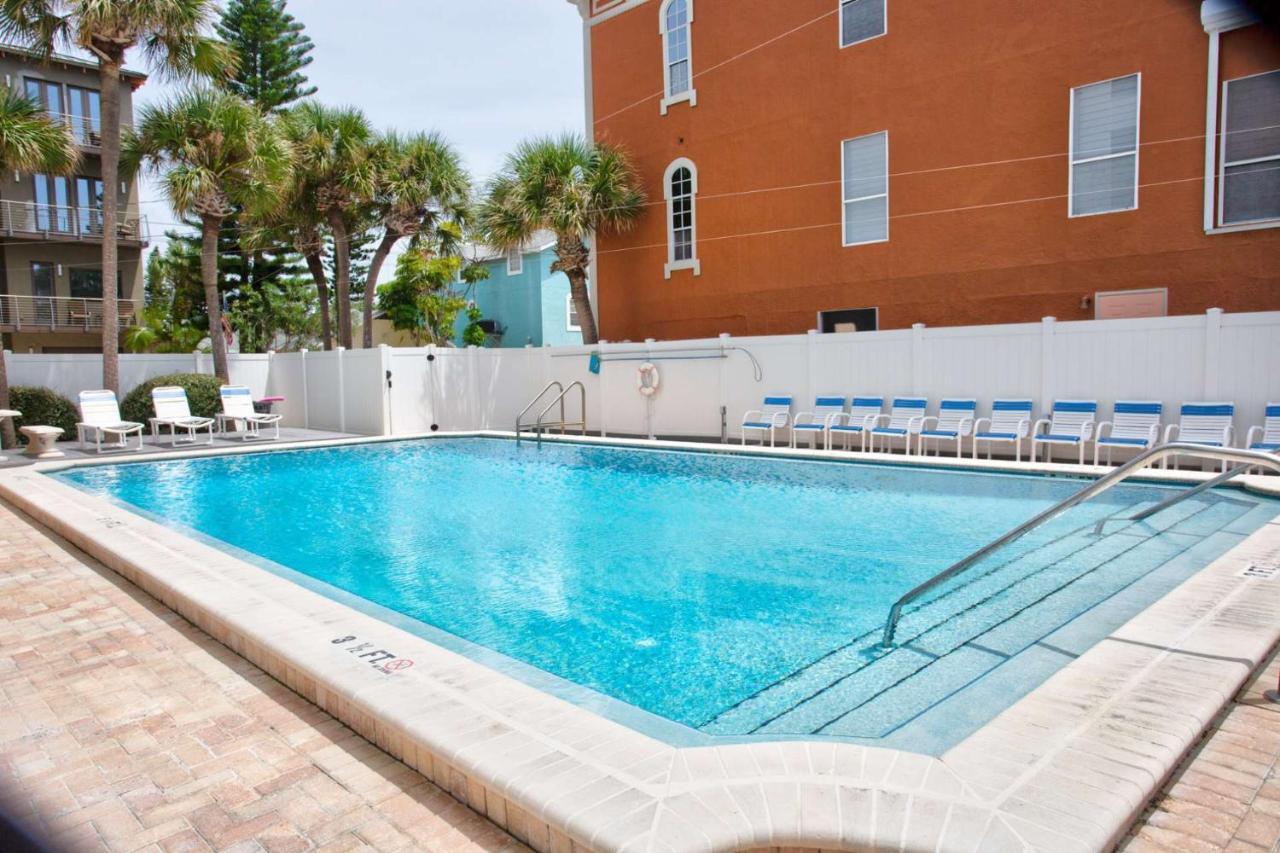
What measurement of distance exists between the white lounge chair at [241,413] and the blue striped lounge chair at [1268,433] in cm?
1558

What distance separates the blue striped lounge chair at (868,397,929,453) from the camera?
1157cm

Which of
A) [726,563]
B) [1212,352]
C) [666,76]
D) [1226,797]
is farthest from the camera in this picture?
[666,76]

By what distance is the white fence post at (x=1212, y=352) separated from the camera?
969cm

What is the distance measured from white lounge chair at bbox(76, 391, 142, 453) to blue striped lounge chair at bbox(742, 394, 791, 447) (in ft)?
34.4

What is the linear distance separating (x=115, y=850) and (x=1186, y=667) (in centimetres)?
403

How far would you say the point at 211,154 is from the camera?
Answer: 1675cm

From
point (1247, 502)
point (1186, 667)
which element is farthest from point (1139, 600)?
point (1247, 502)

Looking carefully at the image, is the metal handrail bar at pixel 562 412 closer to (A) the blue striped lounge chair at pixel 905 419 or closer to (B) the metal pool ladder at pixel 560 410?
(B) the metal pool ladder at pixel 560 410

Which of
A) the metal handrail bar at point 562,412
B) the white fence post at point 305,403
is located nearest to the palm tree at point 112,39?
the white fence post at point 305,403

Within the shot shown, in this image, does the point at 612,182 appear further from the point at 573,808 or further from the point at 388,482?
the point at 573,808

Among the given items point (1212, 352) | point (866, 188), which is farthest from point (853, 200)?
point (1212, 352)

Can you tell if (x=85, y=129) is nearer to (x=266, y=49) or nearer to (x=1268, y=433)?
(x=266, y=49)

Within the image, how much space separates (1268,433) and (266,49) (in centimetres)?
3125

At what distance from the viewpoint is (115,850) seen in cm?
250
